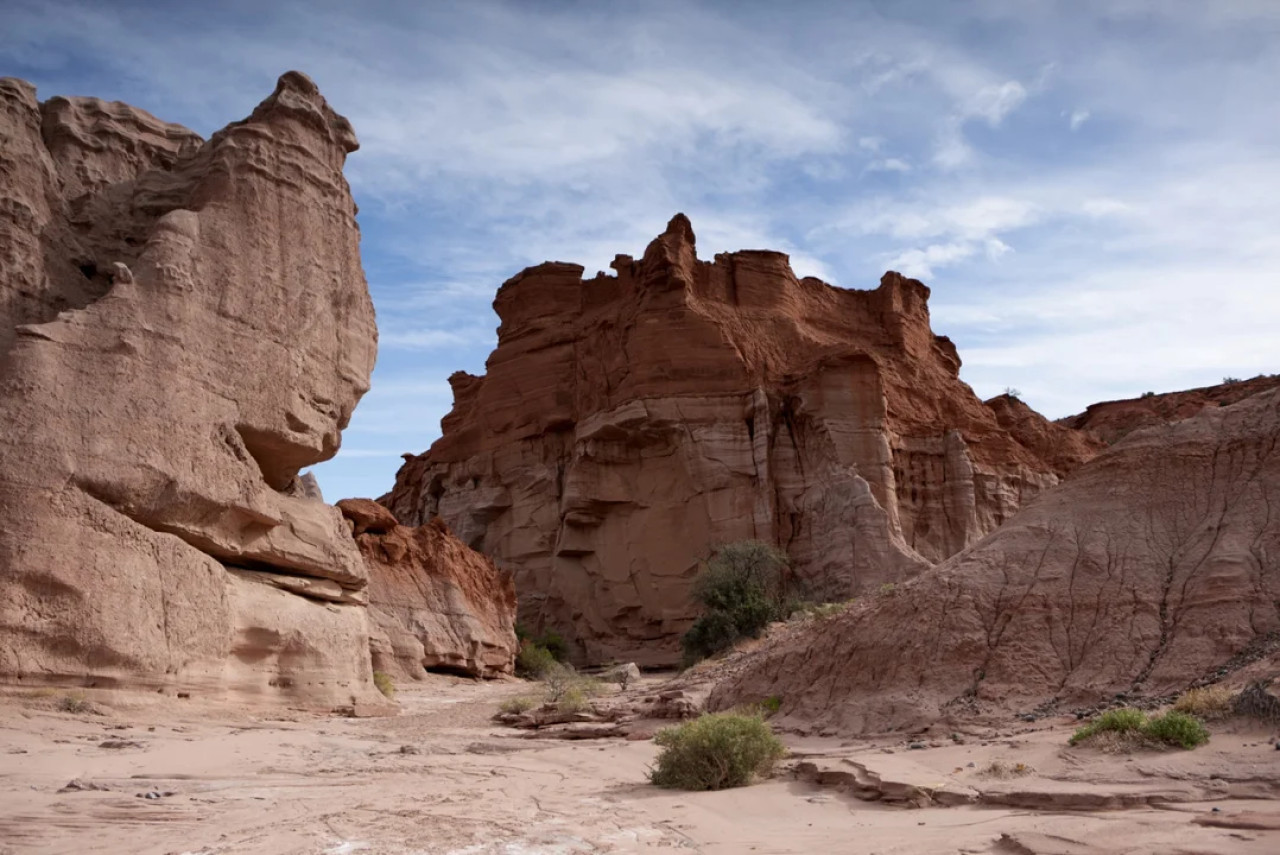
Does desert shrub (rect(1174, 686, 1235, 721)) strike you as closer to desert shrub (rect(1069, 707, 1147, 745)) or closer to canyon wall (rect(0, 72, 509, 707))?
desert shrub (rect(1069, 707, 1147, 745))

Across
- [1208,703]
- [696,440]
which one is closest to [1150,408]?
[696,440]

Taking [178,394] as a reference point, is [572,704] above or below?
below

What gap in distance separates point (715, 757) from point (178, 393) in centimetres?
987

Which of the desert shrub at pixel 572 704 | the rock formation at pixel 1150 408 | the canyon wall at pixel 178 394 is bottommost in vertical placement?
the desert shrub at pixel 572 704

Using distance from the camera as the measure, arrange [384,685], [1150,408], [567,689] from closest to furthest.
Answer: [567,689] → [384,685] → [1150,408]

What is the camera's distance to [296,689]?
15.6m

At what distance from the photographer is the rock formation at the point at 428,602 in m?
26.3

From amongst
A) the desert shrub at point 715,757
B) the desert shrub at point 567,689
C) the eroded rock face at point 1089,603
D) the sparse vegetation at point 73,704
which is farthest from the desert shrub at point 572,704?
the desert shrub at point 715,757

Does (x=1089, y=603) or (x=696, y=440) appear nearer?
(x=1089, y=603)

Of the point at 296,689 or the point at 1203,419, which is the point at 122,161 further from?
the point at 1203,419

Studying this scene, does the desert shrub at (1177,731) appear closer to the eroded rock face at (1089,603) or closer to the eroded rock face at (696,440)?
the eroded rock face at (1089,603)

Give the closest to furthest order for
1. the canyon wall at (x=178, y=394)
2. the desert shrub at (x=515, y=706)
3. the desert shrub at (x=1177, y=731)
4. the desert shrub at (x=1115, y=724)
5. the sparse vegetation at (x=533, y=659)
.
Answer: the desert shrub at (x=1177, y=731)
the desert shrub at (x=1115, y=724)
the canyon wall at (x=178, y=394)
the desert shrub at (x=515, y=706)
the sparse vegetation at (x=533, y=659)

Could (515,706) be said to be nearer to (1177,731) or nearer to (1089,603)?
(1089,603)

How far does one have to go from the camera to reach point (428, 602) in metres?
28.2
